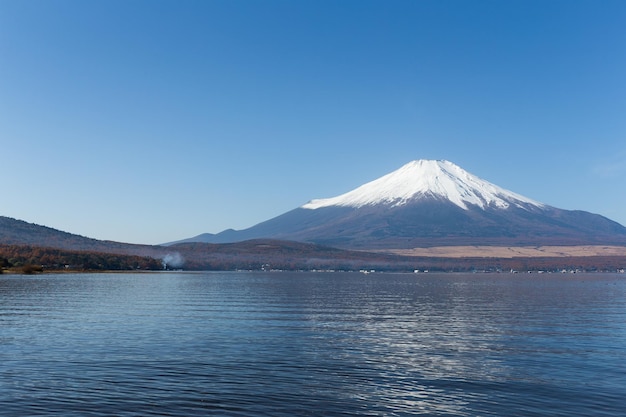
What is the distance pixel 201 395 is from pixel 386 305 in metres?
57.7

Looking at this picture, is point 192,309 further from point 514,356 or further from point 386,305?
point 514,356

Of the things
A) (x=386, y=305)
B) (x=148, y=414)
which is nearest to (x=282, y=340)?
(x=148, y=414)

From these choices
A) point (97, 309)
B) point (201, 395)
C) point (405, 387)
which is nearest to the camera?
point (201, 395)

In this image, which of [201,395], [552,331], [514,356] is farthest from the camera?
[552,331]

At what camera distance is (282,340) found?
4331 centimetres

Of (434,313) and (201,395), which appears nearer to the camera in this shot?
(201,395)

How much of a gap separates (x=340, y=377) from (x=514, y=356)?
13800 millimetres

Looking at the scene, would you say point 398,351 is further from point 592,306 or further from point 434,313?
point 592,306

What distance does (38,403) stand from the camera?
24.8 m

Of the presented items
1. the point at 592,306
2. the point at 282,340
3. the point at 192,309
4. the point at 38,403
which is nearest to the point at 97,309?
the point at 192,309

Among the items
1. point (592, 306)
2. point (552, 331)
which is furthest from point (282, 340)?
point (592, 306)

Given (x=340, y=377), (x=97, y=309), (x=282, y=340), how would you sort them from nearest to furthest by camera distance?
(x=340, y=377)
(x=282, y=340)
(x=97, y=309)

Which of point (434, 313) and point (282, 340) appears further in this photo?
point (434, 313)

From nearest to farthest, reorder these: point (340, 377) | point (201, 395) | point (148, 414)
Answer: point (148, 414)
point (201, 395)
point (340, 377)
